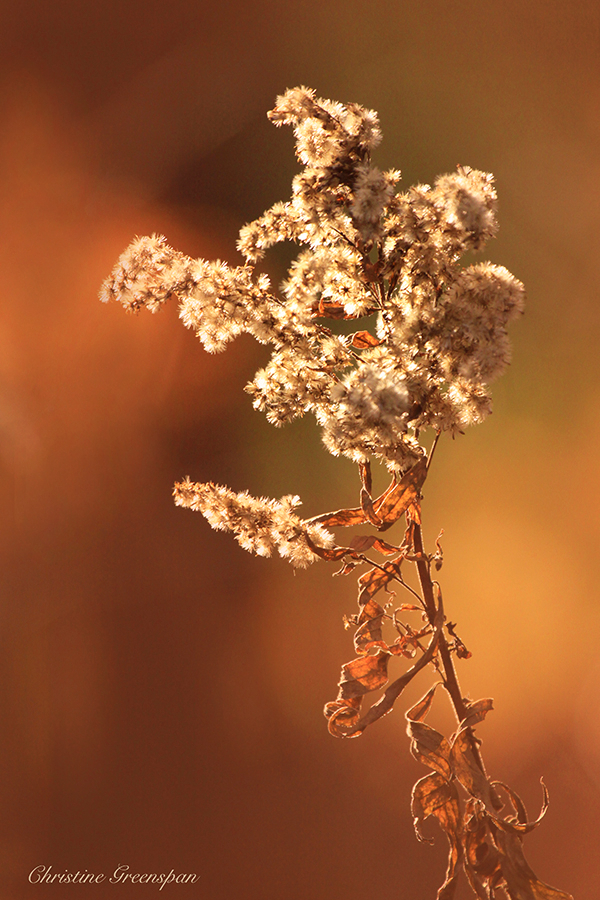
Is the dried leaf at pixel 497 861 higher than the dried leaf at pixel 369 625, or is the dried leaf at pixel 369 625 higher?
the dried leaf at pixel 369 625

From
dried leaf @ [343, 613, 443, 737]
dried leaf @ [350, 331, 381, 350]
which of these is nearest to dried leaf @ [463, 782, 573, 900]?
dried leaf @ [343, 613, 443, 737]

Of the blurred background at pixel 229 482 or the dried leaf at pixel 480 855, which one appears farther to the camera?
the blurred background at pixel 229 482

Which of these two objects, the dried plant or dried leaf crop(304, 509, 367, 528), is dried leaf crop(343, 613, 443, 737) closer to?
the dried plant

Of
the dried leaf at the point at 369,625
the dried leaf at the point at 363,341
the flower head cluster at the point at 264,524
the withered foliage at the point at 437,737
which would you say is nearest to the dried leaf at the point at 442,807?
the withered foliage at the point at 437,737

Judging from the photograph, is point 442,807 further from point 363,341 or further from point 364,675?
point 363,341

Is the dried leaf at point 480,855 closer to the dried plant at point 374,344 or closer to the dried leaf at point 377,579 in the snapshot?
the dried plant at point 374,344

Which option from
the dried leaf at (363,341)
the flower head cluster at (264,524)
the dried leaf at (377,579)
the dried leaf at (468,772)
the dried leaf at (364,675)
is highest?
the dried leaf at (363,341)

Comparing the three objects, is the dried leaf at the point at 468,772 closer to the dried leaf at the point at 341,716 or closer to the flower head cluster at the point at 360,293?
the dried leaf at the point at 341,716

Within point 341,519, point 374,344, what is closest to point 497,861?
point 341,519
